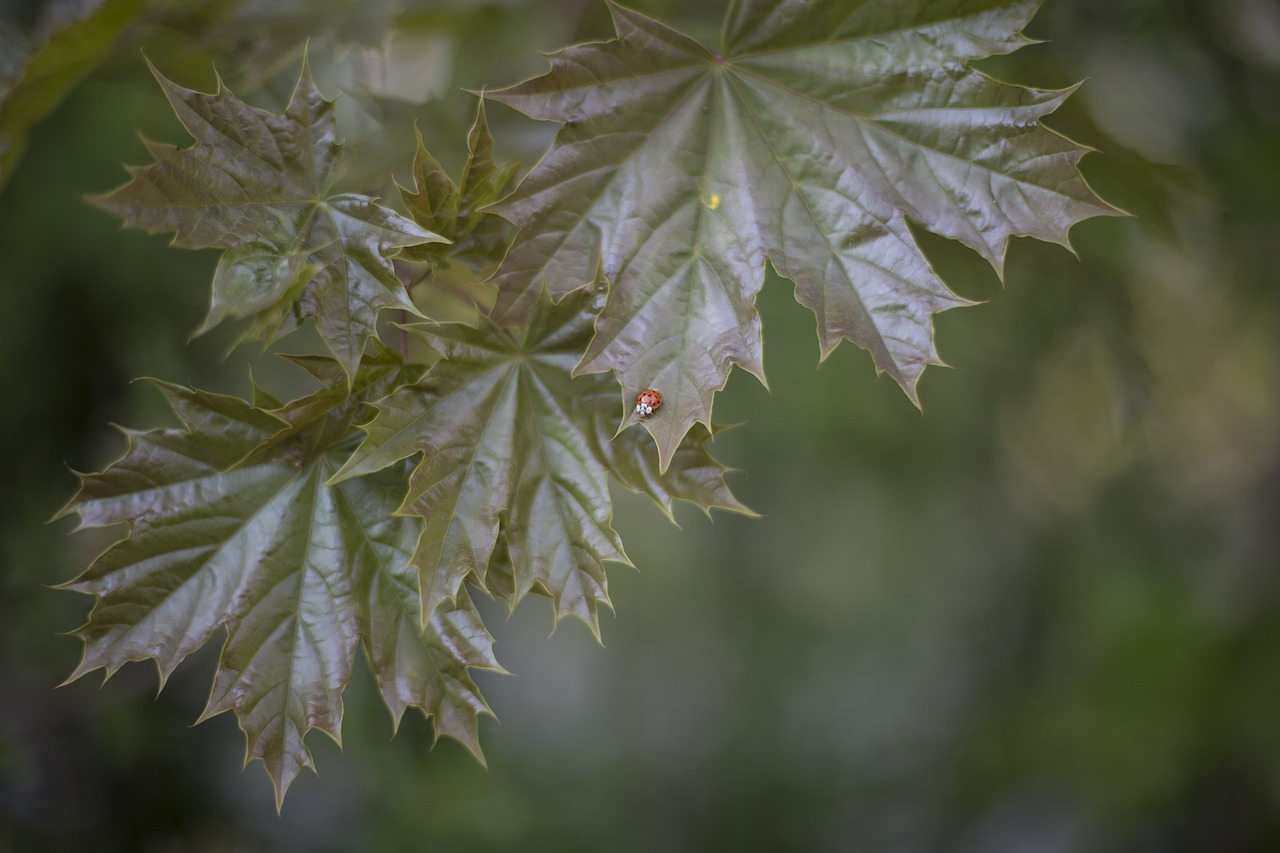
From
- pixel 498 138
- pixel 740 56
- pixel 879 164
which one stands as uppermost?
pixel 498 138

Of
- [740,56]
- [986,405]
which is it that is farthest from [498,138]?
[986,405]

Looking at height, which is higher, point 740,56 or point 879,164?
point 740,56

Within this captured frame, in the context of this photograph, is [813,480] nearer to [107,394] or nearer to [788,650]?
[788,650]

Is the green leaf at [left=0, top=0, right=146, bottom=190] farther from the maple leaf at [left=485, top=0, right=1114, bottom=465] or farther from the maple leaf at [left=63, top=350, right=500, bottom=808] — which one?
the maple leaf at [left=485, top=0, right=1114, bottom=465]

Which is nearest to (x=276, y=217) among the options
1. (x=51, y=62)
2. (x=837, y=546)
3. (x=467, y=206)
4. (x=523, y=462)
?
(x=467, y=206)

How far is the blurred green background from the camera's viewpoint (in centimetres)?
167

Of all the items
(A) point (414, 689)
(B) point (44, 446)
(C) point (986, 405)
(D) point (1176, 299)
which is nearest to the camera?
(A) point (414, 689)

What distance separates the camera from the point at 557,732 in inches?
146

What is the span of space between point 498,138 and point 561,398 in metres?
0.58

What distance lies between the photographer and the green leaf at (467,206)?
82cm

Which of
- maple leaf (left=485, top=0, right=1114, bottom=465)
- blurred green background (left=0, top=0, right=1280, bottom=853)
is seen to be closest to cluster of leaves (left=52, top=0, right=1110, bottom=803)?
maple leaf (left=485, top=0, right=1114, bottom=465)

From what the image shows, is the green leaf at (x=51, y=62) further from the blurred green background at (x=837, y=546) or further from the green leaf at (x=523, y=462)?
the green leaf at (x=523, y=462)

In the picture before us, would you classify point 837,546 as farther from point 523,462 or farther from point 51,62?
point 51,62

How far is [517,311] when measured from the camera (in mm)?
856
